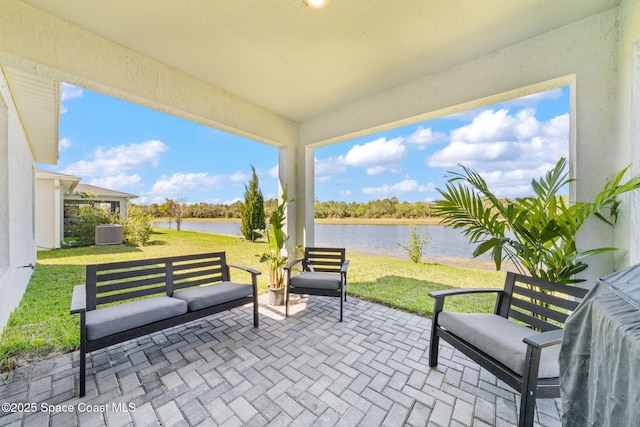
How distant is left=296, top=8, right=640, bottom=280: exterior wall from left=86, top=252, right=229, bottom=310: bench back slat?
148 inches

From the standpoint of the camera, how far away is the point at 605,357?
84cm

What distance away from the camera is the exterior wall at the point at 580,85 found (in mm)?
2092

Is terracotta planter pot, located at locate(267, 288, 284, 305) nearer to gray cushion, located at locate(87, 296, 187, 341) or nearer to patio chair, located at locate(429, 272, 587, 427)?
gray cushion, located at locate(87, 296, 187, 341)

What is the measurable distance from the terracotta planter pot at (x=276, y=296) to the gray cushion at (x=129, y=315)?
1447 mm

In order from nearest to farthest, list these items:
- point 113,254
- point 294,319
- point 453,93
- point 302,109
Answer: point 453,93
point 294,319
point 302,109
point 113,254

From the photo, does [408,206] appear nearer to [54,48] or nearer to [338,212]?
[338,212]

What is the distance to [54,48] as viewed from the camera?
2152 millimetres

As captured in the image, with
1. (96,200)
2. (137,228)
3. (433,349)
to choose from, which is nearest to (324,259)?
(433,349)

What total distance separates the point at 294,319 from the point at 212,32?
3.46 meters

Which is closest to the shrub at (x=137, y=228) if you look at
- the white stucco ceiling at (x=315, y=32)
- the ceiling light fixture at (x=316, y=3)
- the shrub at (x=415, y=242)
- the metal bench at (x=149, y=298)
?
the metal bench at (x=149, y=298)

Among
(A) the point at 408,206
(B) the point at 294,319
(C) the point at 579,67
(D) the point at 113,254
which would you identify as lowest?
(B) the point at 294,319

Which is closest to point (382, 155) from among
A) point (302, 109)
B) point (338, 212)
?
point (338, 212)

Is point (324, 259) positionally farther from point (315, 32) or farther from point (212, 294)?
point (315, 32)

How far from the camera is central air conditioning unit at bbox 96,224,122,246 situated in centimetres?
623
